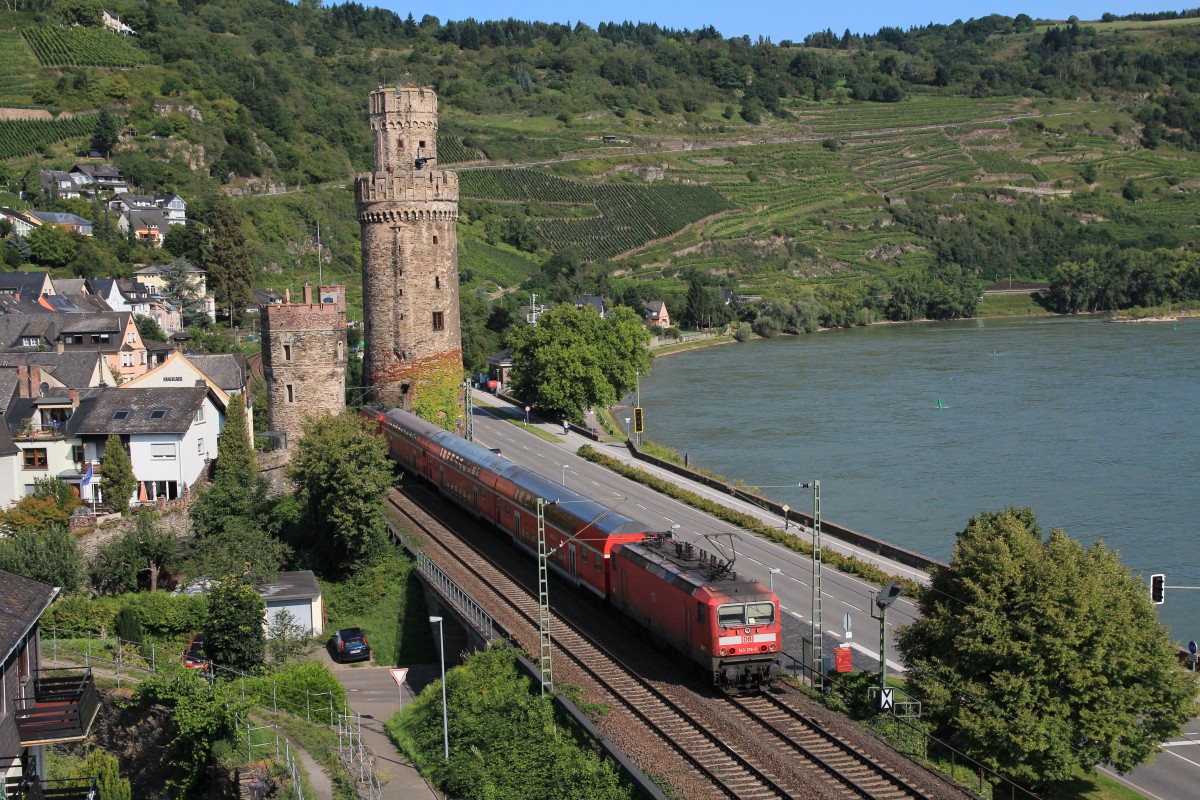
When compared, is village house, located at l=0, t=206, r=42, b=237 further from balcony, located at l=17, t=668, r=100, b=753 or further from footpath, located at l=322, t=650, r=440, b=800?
balcony, located at l=17, t=668, r=100, b=753

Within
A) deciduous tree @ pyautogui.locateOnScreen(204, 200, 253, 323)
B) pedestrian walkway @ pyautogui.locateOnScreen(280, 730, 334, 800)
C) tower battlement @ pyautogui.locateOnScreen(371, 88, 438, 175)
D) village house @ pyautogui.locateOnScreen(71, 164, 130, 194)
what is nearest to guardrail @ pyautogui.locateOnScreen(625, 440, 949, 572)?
pedestrian walkway @ pyautogui.locateOnScreen(280, 730, 334, 800)

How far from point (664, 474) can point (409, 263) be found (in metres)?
14.1

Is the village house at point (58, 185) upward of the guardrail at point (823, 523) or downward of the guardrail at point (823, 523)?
upward

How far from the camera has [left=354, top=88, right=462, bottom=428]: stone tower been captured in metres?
42.9

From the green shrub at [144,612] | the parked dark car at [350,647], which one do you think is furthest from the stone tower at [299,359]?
the parked dark car at [350,647]

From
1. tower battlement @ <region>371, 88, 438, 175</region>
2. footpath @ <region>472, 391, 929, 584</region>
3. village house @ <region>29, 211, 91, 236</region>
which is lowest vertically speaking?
footpath @ <region>472, 391, 929, 584</region>

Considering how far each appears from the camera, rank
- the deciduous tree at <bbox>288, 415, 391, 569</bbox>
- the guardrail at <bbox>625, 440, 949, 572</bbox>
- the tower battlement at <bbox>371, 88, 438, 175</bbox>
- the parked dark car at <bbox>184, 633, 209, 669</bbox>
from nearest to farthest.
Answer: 1. the parked dark car at <bbox>184, 633, 209, 669</bbox>
2. the deciduous tree at <bbox>288, 415, 391, 569</bbox>
3. the guardrail at <bbox>625, 440, 949, 572</bbox>
4. the tower battlement at <bbox>371, 88, 438, 175</bbox>

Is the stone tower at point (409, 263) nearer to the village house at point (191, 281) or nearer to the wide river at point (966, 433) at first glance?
the wide river at point (966, 433)

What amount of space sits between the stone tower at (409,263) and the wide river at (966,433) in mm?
14672

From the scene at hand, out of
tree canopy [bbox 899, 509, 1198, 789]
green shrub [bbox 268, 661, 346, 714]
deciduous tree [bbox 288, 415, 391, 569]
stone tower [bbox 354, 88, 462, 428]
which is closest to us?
tree canopy [bbox 899, 509, 1198, 789]

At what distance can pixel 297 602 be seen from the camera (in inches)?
1185

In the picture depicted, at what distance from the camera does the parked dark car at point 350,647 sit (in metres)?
28.8

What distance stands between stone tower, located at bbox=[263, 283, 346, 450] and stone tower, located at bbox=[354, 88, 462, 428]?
2.58 metres

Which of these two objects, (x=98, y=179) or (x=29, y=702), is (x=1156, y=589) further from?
(x=98, y=179)
